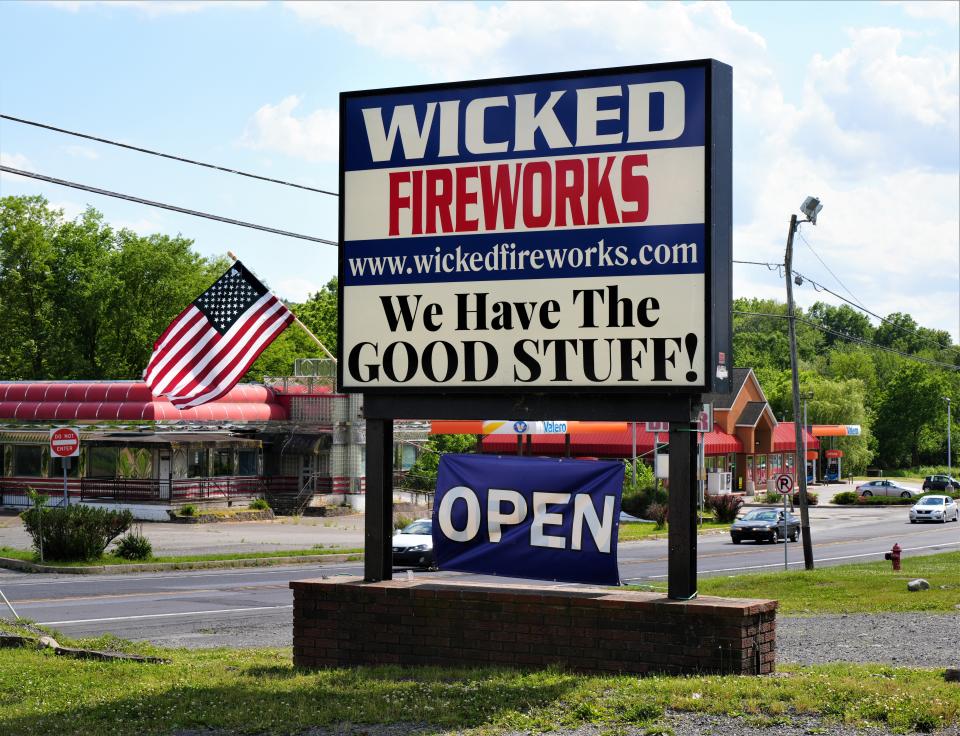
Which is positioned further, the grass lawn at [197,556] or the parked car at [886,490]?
the parked car at [886,490]

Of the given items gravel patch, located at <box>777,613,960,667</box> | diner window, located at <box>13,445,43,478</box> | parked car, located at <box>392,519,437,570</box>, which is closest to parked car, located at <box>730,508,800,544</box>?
parked car, located at <box>392,519,437,570</box>

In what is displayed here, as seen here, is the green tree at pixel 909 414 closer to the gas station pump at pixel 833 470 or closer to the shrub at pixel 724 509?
the gas station pump at pixel 833 470

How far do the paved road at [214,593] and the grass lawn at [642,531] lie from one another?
153cm

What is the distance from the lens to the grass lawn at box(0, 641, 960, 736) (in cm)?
871

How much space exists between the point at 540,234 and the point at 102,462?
40809 mm

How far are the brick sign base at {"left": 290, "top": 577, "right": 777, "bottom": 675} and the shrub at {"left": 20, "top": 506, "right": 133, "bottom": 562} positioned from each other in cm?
1908

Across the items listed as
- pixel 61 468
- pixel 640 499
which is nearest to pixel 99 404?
pixel 61 468

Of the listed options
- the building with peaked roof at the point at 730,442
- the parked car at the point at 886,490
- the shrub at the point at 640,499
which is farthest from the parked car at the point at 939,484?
the shrub at the point at 640,499

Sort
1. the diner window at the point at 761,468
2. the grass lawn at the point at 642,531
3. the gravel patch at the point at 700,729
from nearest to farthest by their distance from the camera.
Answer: the gravel patch at the point at 700,729 → the grass lawn at the point at 642,531 → the diner window at the point at 761,468

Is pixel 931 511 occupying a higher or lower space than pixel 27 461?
lower

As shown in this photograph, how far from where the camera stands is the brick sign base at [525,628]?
10.3 meters

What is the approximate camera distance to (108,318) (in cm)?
7381

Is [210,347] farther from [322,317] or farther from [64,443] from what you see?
[322,317]

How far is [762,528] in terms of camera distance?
43562 mm
